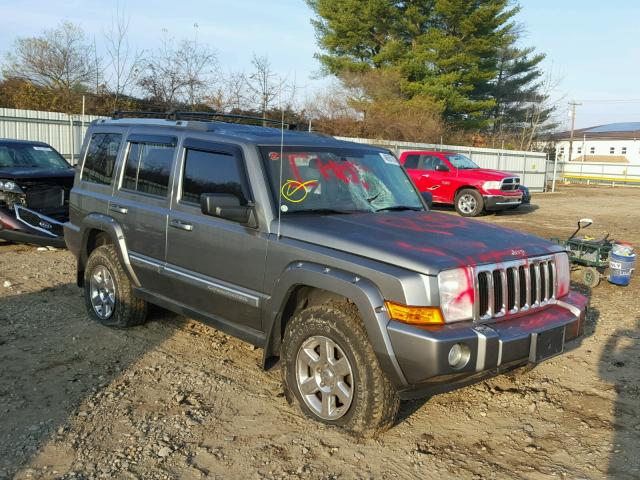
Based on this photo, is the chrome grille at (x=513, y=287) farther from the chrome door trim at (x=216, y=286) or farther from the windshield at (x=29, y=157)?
the windshield at (x=29, y=157)

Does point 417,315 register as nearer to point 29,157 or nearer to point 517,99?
point 29,157

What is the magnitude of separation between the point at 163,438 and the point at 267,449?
0.64m

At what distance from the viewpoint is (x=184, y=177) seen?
186 inches

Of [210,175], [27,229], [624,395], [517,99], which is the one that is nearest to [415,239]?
[210,175]

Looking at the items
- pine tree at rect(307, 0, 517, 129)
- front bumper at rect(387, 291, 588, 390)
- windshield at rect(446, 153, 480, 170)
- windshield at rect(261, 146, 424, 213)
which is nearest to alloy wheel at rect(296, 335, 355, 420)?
front bumper at rect(387, 291, 588, 390)

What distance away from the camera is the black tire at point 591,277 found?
791 centimetres

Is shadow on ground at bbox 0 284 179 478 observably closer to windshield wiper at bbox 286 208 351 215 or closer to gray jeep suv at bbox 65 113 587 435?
gray jeep suv at bbox 65 113 587 435

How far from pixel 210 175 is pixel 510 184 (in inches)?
538

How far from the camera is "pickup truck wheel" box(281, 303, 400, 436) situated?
3451 millimetres

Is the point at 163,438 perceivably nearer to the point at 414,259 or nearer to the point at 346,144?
the point at 414,259

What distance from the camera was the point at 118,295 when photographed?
17.9 feet

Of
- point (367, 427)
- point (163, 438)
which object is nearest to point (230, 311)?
point (163, 438)

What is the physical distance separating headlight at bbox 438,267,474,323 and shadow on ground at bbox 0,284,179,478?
2.45 m

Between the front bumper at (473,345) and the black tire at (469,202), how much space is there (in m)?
13.0
